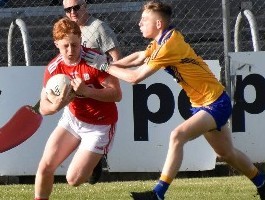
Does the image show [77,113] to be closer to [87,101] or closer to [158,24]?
[87,101]

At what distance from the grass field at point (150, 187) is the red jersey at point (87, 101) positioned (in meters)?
1.33

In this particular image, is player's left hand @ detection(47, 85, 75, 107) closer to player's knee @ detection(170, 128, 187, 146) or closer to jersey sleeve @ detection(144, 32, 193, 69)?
jersey sleeve @ detection(144, 32, 193, 69)

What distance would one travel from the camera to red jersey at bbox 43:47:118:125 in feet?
29.6

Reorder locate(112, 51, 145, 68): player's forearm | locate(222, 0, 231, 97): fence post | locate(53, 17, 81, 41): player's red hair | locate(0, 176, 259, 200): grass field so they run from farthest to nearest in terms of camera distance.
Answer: locate(222, 0, 231, 97): fence post < locate(0, 176, 259, 200): grass field < locate(112, 51, 145, 68): player's forearm < locate(53, 17, 81, 41): player's red hair

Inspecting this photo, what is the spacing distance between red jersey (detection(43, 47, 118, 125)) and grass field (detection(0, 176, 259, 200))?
133 cm

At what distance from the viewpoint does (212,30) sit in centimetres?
1770

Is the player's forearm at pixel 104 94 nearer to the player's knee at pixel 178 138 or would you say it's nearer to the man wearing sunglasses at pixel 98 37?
the player's knee at pixel 178 138

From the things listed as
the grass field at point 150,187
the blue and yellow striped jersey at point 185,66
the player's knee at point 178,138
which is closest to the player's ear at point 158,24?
the blue and yellow striped jersey at point 185,66

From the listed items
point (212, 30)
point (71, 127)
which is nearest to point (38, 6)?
point (212, 30)

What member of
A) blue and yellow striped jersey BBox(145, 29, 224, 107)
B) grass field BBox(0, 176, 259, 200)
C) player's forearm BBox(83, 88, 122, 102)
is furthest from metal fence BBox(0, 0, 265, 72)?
player's forearm BBox(83, 88, 122, 102)

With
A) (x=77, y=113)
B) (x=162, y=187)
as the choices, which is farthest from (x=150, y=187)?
(x=77, y=113)

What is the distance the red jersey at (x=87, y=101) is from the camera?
9023mm

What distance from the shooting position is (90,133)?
30.0 ft

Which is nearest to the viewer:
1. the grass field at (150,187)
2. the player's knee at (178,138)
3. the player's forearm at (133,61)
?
the player's knee at (178,138)
